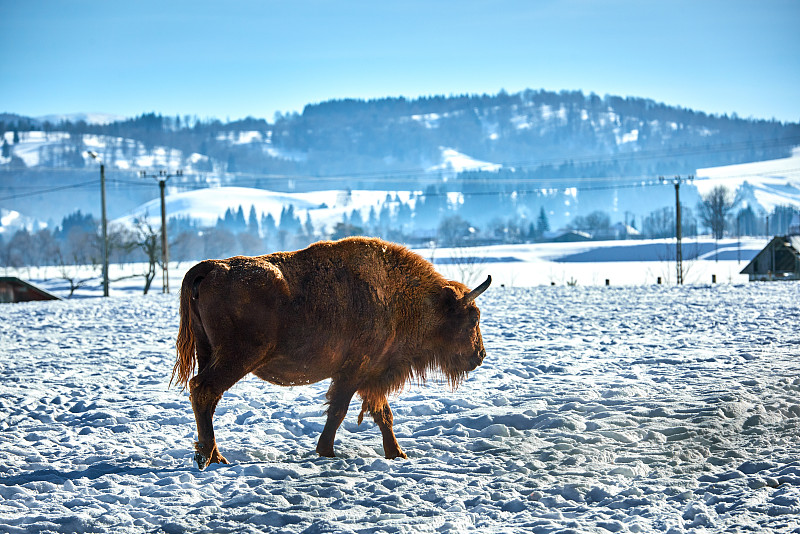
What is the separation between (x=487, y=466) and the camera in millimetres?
6234

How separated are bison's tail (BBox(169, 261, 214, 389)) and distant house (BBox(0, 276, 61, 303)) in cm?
4279

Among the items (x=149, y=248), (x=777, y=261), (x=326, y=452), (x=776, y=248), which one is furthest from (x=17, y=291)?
(x=777, y=261)

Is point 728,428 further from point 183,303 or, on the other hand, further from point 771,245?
point 771,245

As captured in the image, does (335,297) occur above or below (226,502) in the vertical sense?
above

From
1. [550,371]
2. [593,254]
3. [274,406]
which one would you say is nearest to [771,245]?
[550,371]

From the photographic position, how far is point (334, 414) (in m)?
6.70

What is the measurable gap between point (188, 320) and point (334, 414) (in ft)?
5.01

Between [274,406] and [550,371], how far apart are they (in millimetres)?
4184

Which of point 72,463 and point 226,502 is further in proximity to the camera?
point 72,463

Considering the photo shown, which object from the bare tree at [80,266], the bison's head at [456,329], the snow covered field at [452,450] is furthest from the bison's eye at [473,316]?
the bare tree at [80,266]

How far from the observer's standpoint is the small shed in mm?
52688

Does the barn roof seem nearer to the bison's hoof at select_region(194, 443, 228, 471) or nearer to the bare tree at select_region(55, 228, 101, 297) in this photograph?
the bare tree at select_region(55, 228, 101, 297)

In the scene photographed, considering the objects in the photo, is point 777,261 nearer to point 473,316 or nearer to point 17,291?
point 17,291

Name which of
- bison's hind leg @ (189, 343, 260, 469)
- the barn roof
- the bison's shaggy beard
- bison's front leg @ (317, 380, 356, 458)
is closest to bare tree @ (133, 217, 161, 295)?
the barn roof
